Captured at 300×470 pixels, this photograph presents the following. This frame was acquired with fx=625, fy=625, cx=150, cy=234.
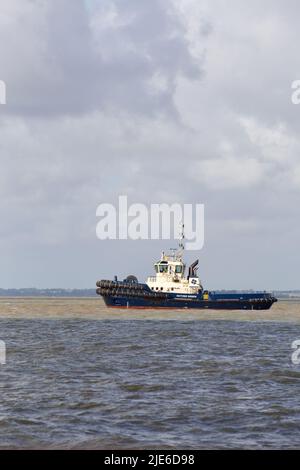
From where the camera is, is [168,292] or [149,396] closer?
[149,396]

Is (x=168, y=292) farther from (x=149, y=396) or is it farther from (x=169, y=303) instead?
(x=149, y=396)

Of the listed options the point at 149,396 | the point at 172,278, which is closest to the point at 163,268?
the point at 172,278

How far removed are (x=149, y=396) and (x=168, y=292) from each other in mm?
64605

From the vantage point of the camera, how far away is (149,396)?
1938 cm

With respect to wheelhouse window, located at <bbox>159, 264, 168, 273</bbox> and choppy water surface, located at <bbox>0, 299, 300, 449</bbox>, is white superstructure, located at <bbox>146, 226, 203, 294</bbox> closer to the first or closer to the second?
wheelhouse window, located at <bbox>159, 264, 168, 273</bbox>

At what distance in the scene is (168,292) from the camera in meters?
83.9

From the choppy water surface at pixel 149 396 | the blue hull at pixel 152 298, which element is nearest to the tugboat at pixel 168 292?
the blue hull at pixel 152 298

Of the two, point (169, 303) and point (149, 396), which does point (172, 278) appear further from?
point (149, 396)

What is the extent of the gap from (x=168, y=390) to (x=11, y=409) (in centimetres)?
546

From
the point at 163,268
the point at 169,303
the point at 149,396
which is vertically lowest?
the point at 149,396

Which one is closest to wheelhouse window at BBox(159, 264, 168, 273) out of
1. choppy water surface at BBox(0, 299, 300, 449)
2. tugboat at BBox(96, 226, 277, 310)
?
tugboat at BBox(96, 226, 277, 310)

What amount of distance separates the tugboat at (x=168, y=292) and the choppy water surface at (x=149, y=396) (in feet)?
156

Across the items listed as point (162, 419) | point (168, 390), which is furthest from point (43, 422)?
point (168, 390)

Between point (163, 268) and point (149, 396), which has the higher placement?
point (163, 268)
